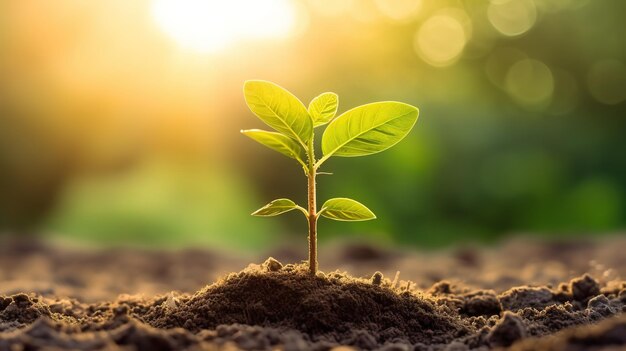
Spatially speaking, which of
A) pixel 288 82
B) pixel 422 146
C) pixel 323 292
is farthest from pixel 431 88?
pixel 323 292

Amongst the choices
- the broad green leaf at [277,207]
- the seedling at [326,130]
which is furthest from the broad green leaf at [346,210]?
the broad green leaf at [277,207]

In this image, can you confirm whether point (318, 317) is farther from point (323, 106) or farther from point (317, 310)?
point (323, 106)

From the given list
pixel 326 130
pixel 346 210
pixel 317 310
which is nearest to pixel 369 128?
pixel 326 130

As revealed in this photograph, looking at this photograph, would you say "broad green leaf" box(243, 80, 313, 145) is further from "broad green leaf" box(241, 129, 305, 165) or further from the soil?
the soil

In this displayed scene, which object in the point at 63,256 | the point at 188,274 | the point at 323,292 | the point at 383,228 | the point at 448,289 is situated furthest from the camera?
the point at 383,228

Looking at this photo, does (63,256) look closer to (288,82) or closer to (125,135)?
(125,135)

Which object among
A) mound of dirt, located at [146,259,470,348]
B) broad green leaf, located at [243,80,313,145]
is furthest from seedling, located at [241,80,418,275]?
mound of dirt, located at [146,259,470,348]

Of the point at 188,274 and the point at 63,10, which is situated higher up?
the point at 63,10
